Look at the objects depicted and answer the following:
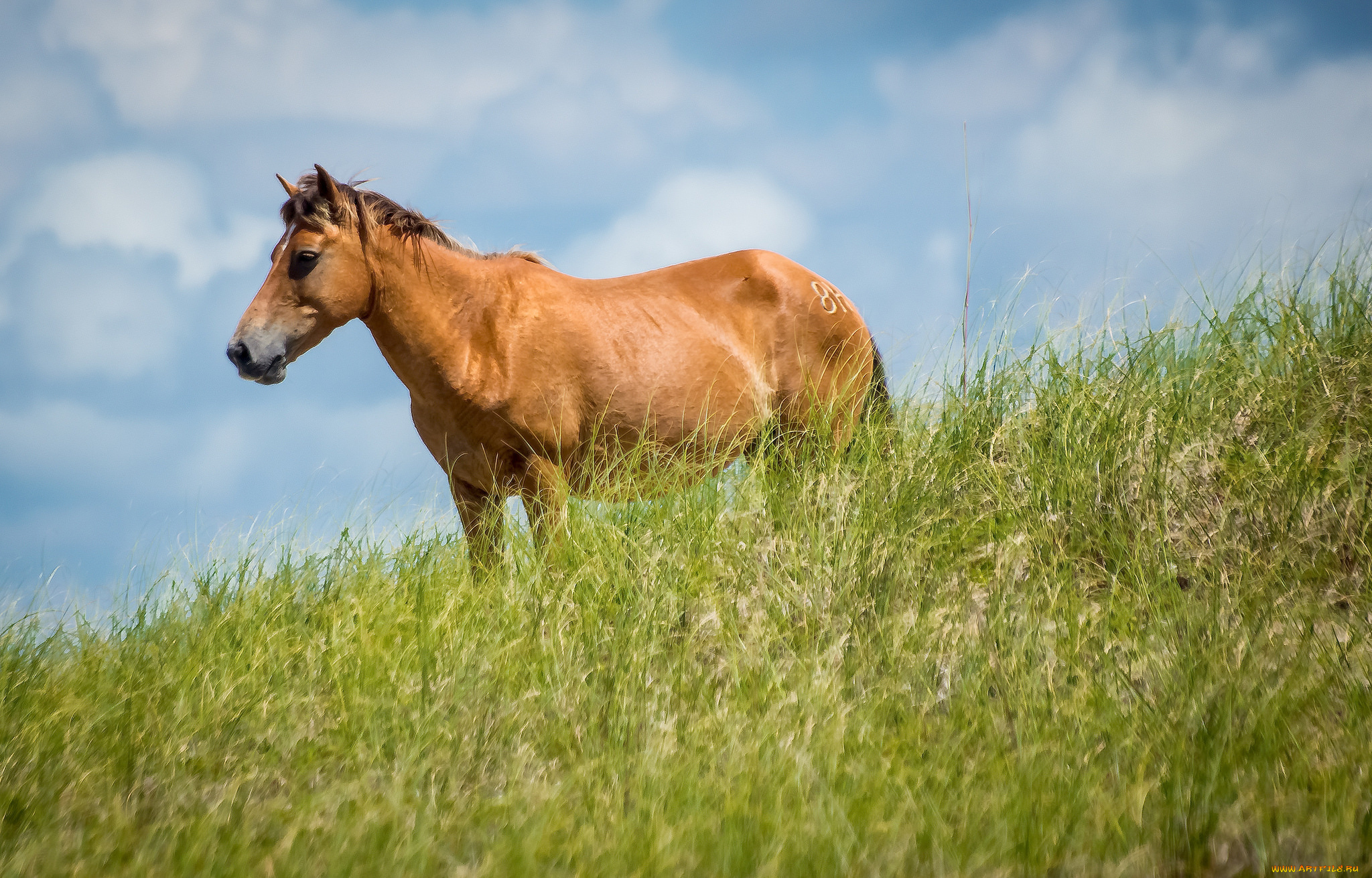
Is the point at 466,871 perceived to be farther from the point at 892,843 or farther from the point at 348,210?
the point at 348,210

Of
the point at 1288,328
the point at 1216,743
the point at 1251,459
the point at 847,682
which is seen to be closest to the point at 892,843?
the point at 847,682

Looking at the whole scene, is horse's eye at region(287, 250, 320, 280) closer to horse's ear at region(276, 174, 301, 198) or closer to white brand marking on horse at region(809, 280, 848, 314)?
horse's ear at region(276, 174, 301, 198)

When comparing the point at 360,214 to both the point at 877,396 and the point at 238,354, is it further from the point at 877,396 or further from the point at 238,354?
the point at 877,396

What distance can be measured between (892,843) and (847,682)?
0.84 m

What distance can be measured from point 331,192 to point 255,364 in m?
0.89

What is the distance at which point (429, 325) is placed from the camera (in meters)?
4.52

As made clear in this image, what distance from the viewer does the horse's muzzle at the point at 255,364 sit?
169 inches

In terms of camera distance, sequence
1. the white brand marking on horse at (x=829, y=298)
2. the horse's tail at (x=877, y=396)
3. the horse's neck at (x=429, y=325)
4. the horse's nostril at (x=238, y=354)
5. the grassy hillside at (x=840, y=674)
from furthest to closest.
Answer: the white brand marking on horse at (x=829, y=298) < the horse's tail at (x=877, y=396) < the horse's neck at (x=429, y=325) < the horse's nostril at (x=238, y=354) < the grassy hillside at (x=840, y=674)

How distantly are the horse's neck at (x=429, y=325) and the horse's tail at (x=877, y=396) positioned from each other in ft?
6.97

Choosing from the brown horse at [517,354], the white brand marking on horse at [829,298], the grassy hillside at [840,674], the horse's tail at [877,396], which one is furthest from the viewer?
the white brand marking on horse at [829,298]

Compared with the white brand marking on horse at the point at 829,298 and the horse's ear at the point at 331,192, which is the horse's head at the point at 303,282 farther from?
the white brand marking on horse at the point at 829,298

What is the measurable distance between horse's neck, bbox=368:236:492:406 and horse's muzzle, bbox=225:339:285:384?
492 mm

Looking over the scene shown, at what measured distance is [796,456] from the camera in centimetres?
532

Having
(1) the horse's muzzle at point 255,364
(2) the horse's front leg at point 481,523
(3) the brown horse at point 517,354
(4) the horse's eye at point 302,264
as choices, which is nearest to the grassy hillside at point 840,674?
(2) the horse's front leg at point 481,523
